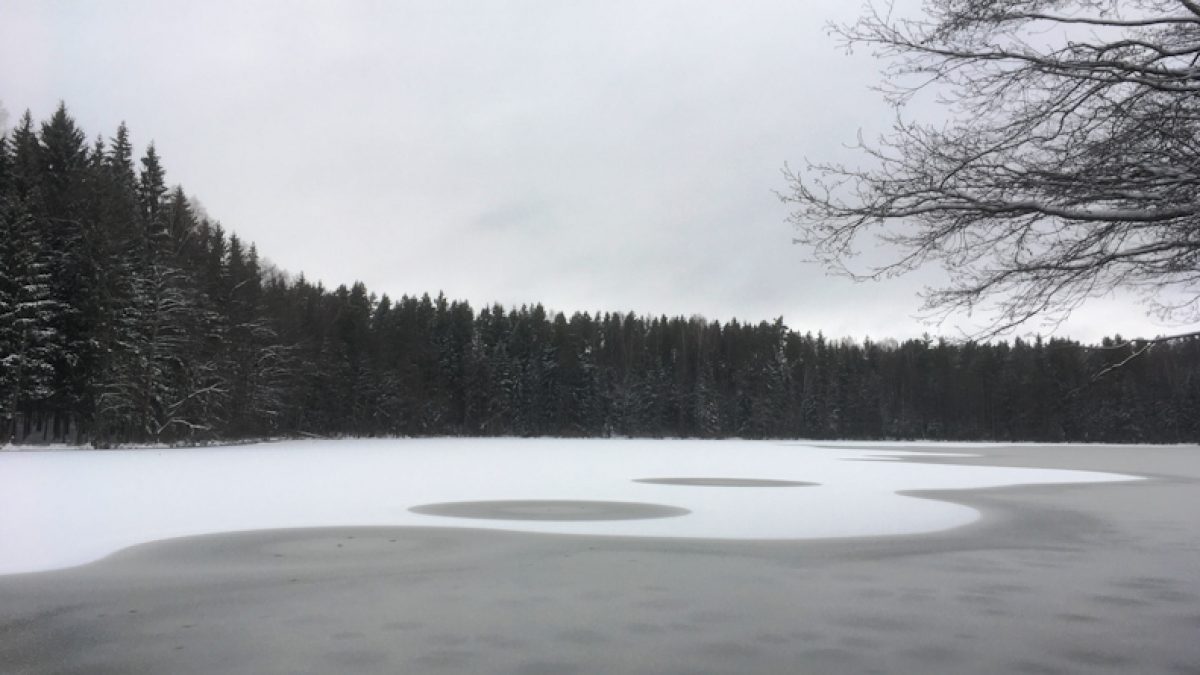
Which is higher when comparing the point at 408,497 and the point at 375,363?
the point at 375,363

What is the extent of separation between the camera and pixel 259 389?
5353 centimetres

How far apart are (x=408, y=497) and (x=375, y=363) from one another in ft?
219

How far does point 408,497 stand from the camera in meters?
16.4

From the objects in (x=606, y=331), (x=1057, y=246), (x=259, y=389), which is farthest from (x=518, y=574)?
(x=606, y=331)

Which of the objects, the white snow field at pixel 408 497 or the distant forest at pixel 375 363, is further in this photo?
the distant forest at pixel 375 363

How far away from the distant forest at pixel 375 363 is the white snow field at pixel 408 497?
179 inches

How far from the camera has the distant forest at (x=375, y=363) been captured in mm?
38469

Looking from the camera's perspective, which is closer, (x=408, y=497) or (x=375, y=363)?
(x=408, y=497)

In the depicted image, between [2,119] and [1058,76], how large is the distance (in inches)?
1883

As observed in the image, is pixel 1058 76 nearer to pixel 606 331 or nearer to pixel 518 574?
pixel 518 574

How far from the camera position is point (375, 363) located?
80.8 metres

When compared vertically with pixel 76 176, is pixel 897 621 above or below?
below

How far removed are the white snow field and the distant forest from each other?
4552 millimetres

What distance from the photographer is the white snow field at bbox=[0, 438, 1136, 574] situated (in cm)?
1145
